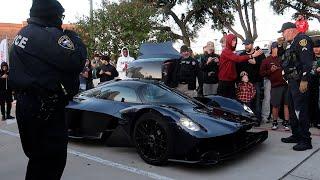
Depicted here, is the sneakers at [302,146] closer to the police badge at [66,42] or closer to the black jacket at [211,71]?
the black jacket at [211,71]

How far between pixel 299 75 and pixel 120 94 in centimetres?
→ 254

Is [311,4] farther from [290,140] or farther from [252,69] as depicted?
[290,140]

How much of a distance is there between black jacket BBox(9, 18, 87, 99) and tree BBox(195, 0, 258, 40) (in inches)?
741

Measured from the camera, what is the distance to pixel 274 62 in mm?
7840

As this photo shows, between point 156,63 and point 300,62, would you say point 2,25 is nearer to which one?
point 156,63

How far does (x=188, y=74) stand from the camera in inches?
344

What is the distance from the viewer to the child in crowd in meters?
8.01

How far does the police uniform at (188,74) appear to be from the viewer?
28.7 feet

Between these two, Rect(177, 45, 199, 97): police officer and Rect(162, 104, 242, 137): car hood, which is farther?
Rect(177, 45, 199, 97): police officer

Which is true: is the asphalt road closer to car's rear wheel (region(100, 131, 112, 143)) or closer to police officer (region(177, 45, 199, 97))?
car's rear wheel (region(100, 131, 112, 143))

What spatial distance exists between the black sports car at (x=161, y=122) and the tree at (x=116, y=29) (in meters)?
10.6

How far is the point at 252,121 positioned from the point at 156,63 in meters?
4.51

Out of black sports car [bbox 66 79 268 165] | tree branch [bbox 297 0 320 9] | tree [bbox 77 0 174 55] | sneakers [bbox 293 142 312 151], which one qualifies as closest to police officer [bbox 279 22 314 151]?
sneakers [bbox 293 142 312 151]

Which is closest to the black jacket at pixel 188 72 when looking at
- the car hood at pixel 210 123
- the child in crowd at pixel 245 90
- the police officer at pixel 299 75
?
the child in crowd at pixel 245 90
